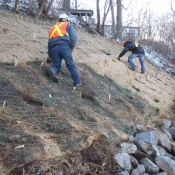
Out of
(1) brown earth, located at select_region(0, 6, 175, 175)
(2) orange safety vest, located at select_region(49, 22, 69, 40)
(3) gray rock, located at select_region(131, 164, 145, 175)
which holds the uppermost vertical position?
(2) orange safety vest, located at select_region(49, 22, 69, 40)

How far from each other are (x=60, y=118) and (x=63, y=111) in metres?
0.33

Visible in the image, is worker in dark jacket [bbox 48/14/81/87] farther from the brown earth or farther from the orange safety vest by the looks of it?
the brown earth

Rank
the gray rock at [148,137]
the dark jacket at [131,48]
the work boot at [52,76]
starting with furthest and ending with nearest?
the dark jacket at [131,48], the work boot at [52,76], the gray rock at [148,137]

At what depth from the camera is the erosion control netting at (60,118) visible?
3377 millimetres

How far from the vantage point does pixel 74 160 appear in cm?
346

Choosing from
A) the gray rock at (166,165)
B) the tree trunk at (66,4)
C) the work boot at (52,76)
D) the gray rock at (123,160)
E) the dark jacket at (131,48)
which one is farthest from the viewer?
the tree trunk at (66,4)

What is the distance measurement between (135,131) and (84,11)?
1331 centimetres

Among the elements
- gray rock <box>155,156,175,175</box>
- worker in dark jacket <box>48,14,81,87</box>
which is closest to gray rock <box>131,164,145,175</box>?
gray rock <box>155,156,175,175</box>

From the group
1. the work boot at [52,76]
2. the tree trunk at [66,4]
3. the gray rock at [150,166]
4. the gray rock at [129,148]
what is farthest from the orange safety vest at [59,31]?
the tree trunk at [66,4]

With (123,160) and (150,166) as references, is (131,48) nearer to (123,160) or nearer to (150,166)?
(150,166)

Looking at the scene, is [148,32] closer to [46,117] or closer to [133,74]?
[133,74]

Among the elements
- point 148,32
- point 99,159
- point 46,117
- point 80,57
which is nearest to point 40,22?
point 80,57

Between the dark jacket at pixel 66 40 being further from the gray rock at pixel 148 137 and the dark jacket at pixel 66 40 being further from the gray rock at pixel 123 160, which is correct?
the gray rock at pixel 123 160

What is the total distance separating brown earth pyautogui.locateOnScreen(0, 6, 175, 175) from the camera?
3.35m
